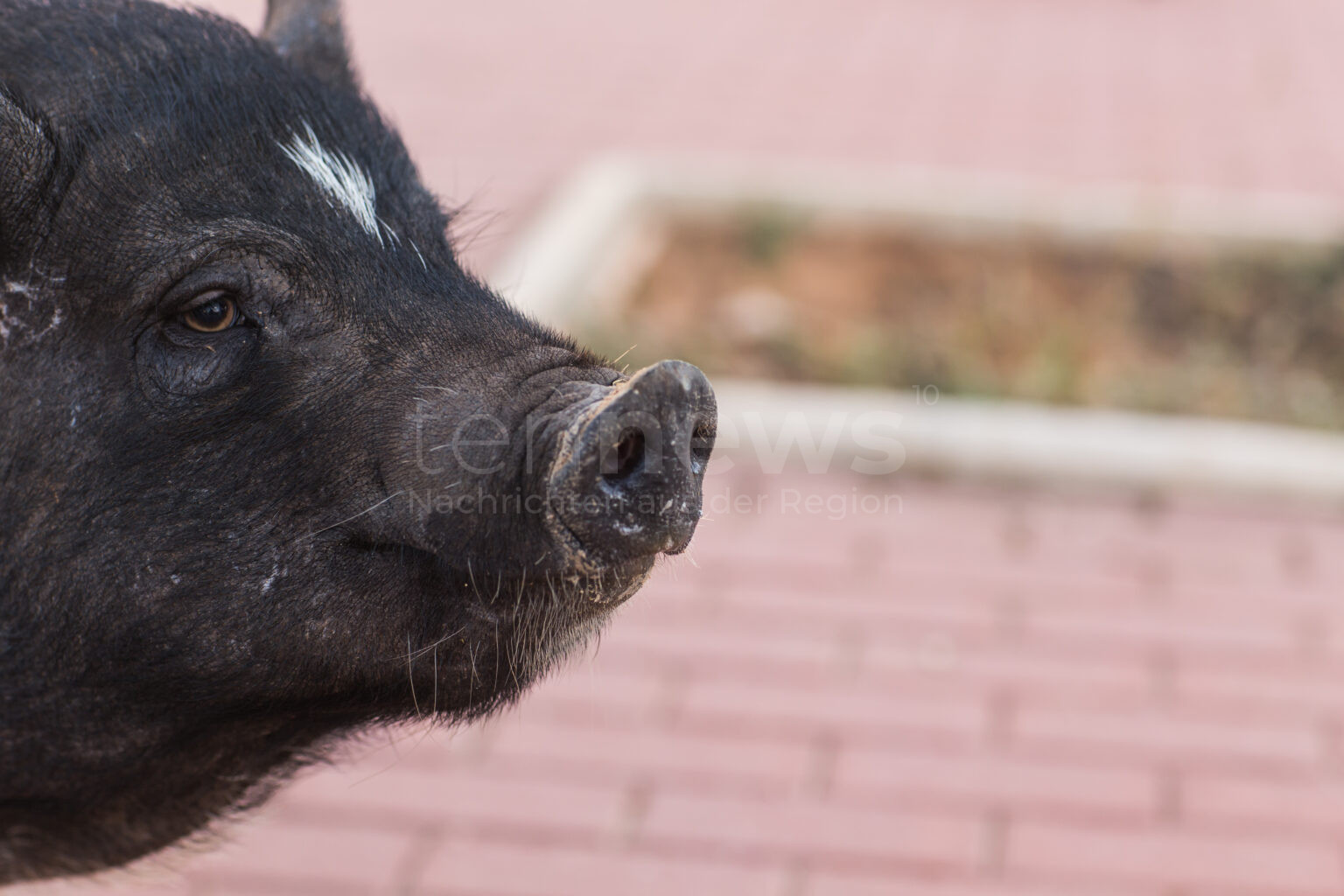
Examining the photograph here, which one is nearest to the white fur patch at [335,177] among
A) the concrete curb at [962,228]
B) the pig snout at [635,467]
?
the pig snout at [635,467]

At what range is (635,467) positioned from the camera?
171 centimetres

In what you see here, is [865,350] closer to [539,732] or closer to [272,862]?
[539,732]

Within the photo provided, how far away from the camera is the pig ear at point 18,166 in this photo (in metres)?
1.81

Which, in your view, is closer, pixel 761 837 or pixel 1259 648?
pixel 761 837

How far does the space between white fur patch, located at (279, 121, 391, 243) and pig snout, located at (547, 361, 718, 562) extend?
0.51 m

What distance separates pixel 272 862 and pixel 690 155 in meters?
5.33

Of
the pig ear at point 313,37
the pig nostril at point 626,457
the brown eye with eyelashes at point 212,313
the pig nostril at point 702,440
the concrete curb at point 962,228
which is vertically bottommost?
the concrete curb at point 962,228

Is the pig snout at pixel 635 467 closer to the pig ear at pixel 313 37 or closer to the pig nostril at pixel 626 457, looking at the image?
the pig nostril at pixel 626 457

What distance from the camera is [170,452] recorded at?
1848mm

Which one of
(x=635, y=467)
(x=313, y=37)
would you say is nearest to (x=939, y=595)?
(x=313, y=37)

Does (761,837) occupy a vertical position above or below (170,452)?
below

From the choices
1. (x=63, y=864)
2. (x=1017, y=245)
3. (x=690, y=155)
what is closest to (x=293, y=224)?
(x=63, y=864)

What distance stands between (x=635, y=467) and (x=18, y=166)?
894 millimetres

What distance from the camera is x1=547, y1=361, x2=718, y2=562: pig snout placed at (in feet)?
5.48
